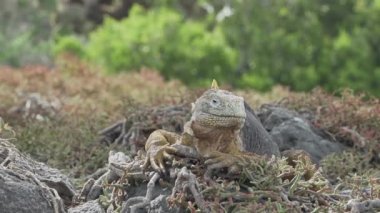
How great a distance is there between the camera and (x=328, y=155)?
6.67 meters

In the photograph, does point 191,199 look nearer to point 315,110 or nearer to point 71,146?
point 71,146

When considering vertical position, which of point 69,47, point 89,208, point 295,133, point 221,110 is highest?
point 69,47

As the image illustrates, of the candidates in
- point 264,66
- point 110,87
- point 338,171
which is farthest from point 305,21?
point 338,171

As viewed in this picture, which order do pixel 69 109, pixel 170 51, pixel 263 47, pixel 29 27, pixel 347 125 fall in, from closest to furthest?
pixel 347 125
pixel 69 109
pixel 170 51
pixel 263 47
pixel 29 27

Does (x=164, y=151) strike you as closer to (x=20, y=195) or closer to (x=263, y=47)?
(x=20, y=195)

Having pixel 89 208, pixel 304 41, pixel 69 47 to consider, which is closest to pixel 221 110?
pixel 89 208

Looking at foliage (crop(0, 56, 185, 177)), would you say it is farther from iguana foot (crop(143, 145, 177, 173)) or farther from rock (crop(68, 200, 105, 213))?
iguana foot (crop(143, 145, 177, 173))

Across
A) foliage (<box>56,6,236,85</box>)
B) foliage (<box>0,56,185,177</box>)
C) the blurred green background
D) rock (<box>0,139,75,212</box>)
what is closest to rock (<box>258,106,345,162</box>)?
foliage (<box>0,56,185,177</box>)

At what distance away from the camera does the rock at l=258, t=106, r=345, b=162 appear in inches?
268

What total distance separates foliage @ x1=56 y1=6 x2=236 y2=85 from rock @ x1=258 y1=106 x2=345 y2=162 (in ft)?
31.6

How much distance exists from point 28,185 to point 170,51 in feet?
41.3

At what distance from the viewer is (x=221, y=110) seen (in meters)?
4.57

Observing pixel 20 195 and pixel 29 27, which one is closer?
pixel 20 195

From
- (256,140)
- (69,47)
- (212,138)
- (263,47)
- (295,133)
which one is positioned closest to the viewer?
(212,138)
